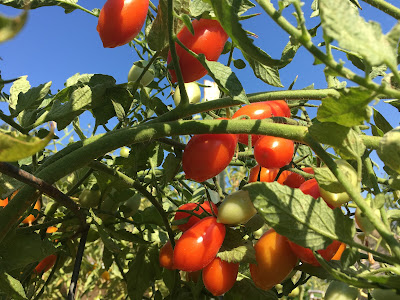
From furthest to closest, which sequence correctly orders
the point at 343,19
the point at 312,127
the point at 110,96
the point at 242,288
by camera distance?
the point at 242,288
the point at 110,96
the point at 312,127
the point at 343,19

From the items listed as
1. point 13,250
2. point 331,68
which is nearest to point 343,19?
point 331,68

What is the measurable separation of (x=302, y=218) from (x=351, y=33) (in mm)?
197

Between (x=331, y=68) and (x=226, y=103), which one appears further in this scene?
(x=226, y=103)

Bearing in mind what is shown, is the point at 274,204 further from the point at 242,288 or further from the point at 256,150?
the point at 242,288

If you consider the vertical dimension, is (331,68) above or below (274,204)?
above

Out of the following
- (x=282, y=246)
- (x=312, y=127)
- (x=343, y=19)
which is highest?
(x=343, y=19)

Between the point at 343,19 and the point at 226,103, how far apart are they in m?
0.24

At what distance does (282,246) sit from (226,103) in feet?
0.71

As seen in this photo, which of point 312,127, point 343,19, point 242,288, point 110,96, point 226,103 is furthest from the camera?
point 242,288

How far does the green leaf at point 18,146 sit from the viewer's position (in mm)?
236

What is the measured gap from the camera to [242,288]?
0.73 m

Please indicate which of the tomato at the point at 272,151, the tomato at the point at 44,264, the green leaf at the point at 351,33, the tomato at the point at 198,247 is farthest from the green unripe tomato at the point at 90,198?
the green leaf at the point at 351,33

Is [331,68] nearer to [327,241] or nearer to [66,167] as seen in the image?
[327,241]

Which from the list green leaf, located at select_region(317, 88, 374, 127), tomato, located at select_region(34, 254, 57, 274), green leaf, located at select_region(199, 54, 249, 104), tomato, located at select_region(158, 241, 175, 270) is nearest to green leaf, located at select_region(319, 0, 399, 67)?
green leaf, located at select_region(317, 88, 374, 127)
